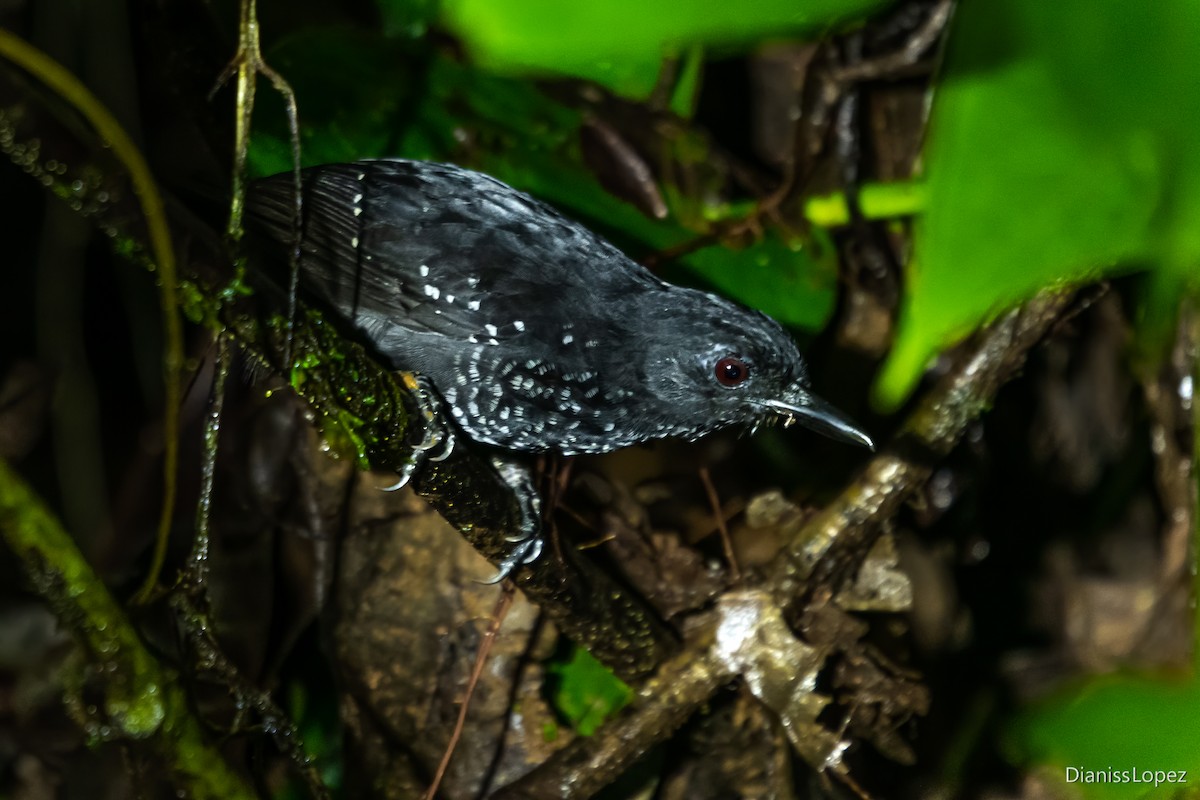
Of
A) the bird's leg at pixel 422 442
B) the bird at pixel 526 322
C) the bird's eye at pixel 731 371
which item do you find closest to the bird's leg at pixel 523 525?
the bird at pixel 526 322

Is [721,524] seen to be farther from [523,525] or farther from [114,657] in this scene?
[114,657]

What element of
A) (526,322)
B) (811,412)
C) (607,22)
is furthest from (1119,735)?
(607,22)

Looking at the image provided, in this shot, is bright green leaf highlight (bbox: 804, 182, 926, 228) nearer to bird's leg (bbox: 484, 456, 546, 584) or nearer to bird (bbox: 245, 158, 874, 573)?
bird (bbox: 245, 158, 874, 573)

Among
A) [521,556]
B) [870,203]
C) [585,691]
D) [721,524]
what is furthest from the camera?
[870,203]

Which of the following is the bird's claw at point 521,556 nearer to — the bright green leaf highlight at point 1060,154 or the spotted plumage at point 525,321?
the spotted plumage at point 525,321

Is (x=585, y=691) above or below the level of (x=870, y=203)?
below

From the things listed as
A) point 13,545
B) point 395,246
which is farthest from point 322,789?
point 395,246

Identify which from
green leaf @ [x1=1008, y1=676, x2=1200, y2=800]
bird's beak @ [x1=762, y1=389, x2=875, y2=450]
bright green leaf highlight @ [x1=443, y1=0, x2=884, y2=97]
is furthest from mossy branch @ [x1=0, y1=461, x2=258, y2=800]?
green leaf @ [x1=1008, y1=676, x2=1200, y2=800]
